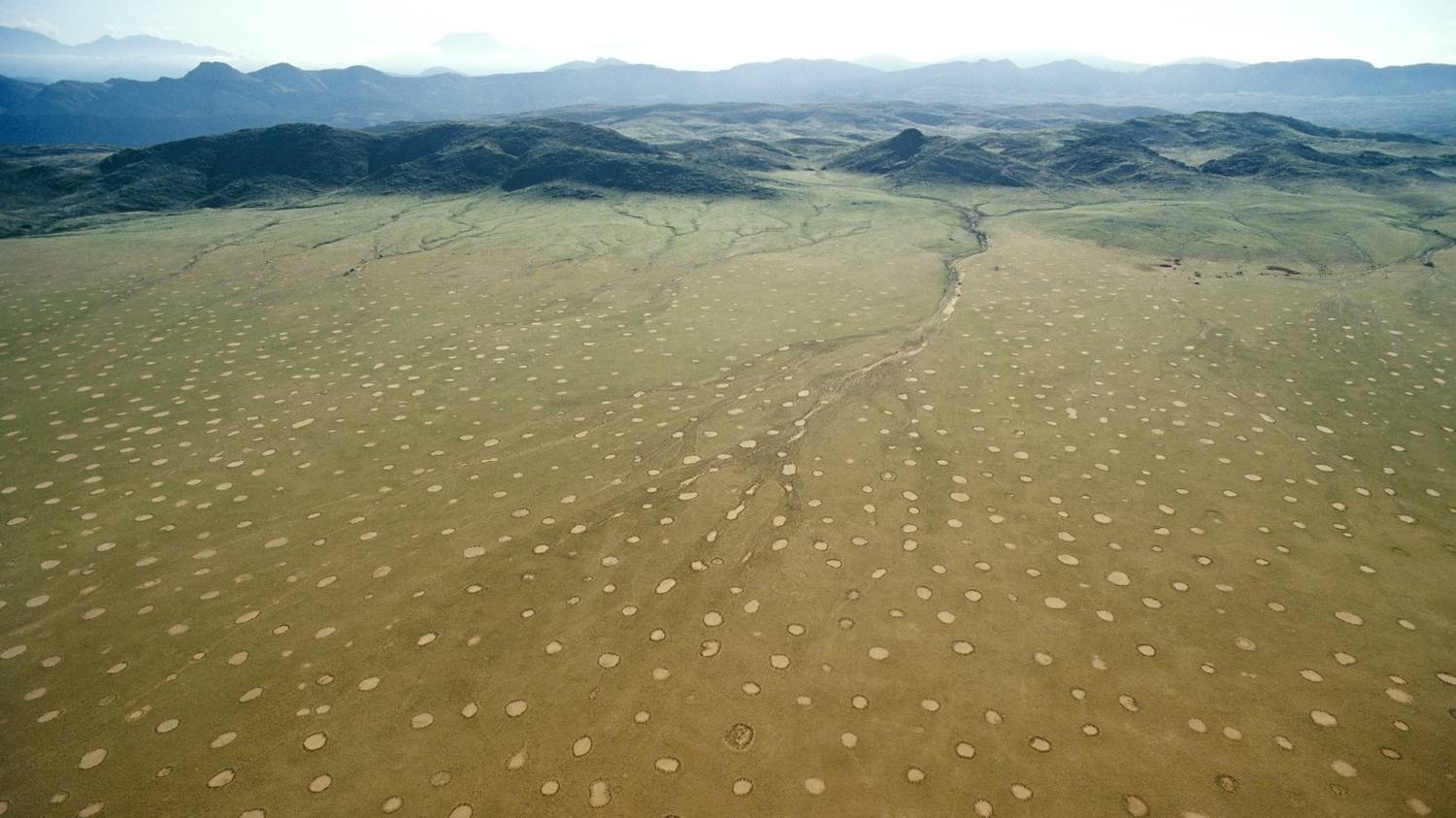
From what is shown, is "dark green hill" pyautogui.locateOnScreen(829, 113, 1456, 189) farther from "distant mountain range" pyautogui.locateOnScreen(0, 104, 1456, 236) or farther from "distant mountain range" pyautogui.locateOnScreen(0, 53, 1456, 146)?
"distant mountain range" pyautogui.locateOnScreen(0, 53, 1456, 146)

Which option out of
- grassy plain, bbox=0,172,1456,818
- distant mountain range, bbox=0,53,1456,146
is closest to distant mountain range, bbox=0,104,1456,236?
grassy plain, bbox=0,172,1456,818

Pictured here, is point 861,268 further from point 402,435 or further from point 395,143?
point 395,143

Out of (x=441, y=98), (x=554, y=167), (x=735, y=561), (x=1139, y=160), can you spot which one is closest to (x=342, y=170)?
(x=554, y=167)

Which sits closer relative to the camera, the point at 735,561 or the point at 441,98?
the point at 735,561

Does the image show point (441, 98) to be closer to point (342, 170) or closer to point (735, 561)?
point (342, 170)

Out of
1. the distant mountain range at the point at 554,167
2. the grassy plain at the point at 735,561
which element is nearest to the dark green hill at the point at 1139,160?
the distant mountain range at the point at 554,167

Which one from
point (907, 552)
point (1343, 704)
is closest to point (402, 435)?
point (907, 552)

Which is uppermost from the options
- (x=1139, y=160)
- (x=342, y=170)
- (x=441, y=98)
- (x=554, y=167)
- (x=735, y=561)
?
(x=441, y=98)
